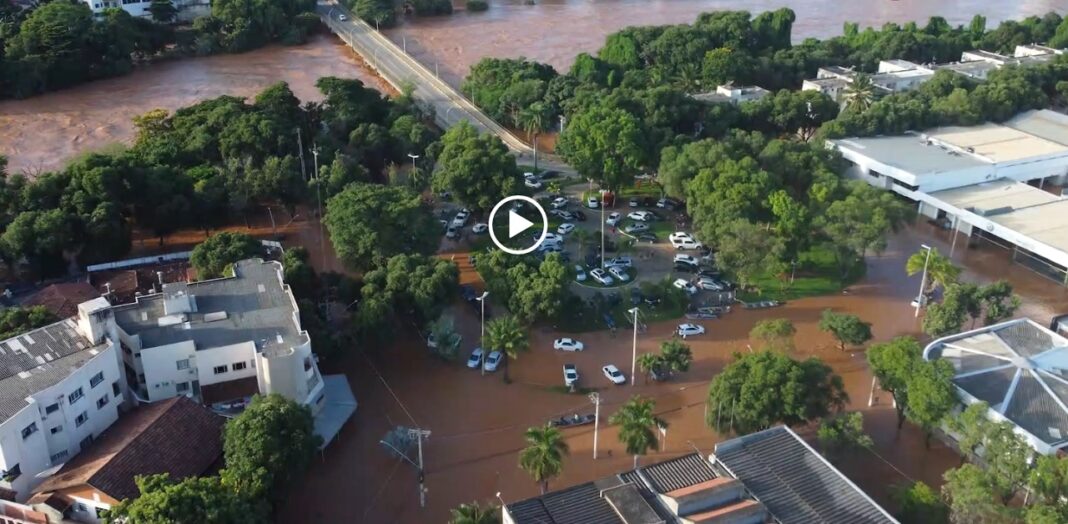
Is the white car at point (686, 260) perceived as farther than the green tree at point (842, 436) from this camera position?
Yes

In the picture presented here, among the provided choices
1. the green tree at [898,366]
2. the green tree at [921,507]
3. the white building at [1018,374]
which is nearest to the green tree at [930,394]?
the green tree at [898,366]

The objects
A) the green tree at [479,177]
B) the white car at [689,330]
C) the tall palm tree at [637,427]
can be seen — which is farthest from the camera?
the green tree at [479,177]

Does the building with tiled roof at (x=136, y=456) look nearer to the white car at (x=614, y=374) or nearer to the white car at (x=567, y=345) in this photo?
the white car at (x=567, y=345)

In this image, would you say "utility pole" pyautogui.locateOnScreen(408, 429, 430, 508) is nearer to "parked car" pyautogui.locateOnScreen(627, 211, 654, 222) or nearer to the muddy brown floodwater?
"parked car" pyautogui.locateOnScreen(627, 211, 654, 222)

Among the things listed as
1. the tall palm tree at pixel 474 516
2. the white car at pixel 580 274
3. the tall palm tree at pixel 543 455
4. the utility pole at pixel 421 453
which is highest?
the tall palm tree at pixel 543 455

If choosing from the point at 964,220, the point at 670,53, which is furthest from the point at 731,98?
the point at 964,220

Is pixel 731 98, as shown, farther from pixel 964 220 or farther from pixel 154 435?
pixel 154 435
